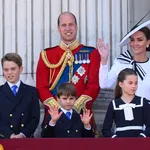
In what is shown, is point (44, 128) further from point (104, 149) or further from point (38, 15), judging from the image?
point (38, 15)

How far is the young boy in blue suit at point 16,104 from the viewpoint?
643 cm

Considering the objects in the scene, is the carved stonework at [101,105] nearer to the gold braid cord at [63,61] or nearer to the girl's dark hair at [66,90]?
the gold braid cord at [63,61]

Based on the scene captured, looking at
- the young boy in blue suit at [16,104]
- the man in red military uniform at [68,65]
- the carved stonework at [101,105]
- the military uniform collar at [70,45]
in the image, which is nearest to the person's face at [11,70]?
the young boy in blue suit at [16,104]

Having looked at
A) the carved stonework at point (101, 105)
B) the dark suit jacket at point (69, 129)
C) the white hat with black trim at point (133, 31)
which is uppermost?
the white hat with black trim at point (133, 31)

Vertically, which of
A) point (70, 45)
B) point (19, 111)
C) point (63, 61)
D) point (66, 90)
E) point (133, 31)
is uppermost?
point (133, 31)

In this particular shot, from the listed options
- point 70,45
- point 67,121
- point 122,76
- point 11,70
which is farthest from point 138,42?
point 11,70

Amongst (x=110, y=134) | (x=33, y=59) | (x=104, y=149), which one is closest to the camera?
(x=104, y=149)

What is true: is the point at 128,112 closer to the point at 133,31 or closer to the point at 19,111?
the point at 133,31

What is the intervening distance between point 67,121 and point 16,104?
1.56 ft

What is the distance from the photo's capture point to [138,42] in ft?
21.6

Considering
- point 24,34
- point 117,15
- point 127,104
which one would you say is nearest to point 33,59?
point 24,34

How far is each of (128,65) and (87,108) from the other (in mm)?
493

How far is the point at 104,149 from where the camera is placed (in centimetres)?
555

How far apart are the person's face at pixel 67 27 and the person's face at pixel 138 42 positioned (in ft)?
1.69
